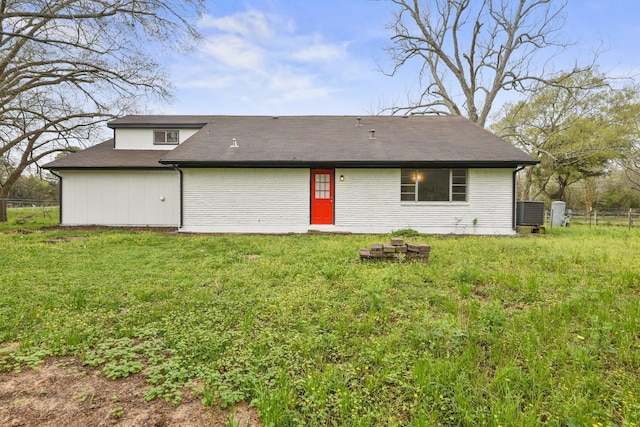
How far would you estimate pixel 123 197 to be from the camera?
38.7ft

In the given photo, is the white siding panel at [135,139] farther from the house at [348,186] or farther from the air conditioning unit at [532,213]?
the air conditioning unit at [532,213]

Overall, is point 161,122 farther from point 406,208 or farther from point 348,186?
point 406,208

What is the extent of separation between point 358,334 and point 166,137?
1388cm

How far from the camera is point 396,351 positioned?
105 inches

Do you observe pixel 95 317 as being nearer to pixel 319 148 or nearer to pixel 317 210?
pixel 317 210

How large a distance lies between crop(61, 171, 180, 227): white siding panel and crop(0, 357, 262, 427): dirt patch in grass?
10.1 metres

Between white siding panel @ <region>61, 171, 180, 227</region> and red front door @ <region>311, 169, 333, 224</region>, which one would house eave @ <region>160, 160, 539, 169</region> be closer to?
red front door @ <region>311, 169, 333, 224</region>

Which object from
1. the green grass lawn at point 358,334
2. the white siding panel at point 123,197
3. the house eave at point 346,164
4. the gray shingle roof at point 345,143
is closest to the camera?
the green grass lawn at point 358,334

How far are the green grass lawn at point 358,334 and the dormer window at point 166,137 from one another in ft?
30.1

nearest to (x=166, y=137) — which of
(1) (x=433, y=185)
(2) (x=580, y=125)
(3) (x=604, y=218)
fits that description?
(1) (x=433, y=185)

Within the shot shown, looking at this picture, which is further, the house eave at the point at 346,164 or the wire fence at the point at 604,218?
the wire fence at the point at 604,218

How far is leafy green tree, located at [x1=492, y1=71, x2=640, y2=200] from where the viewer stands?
21.0 meters

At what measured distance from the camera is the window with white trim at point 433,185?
1029cm

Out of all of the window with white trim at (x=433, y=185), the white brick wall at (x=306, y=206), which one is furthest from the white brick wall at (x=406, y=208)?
the window with white trim at (x=433, y=185)
